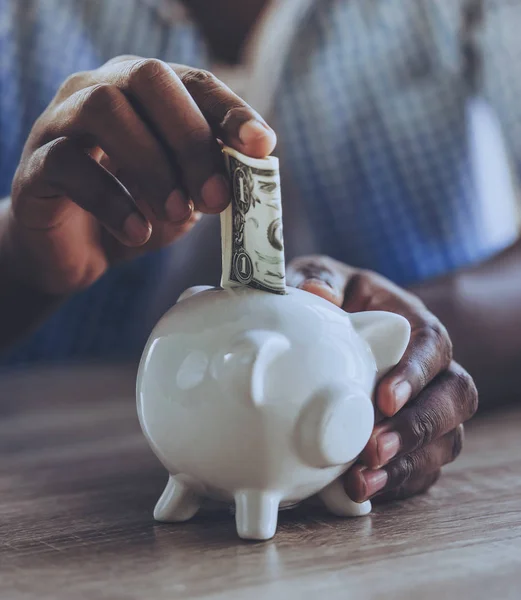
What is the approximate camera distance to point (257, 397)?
1.75 ft

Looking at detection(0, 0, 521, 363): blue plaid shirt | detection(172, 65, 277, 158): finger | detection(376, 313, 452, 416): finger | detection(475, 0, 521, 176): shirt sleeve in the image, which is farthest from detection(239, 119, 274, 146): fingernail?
detection(475, 0, 521, 176): shirt sleeve

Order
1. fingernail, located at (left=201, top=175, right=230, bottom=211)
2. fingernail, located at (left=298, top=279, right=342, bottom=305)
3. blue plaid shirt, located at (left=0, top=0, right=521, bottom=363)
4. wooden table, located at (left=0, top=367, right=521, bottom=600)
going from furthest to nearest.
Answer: blue plaid shirt, located at (left=0, top=0, right=521, bottom=363), fingernail, located at (left=298, top=279, right=342, bottom=305), fingernail, located at (left=201, top=175, right=230, bottom=211), wooden table, located at (left=0, top=367, right=521, bottom=600)

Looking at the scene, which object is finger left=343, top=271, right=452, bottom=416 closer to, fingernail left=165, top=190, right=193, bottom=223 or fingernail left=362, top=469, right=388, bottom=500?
fingernail left=362, top=469, right=388, bottom=500

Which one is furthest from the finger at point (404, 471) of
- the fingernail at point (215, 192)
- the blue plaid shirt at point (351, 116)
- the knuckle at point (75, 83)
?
the blue plaid shirt at point (351, 116)

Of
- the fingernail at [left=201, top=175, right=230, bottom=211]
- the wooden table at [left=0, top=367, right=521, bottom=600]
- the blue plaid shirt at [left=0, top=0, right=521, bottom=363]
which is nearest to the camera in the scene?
the wooden table at [left=0, top=367, right=521, bottom=600]

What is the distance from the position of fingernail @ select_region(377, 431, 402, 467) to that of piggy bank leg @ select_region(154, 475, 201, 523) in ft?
0.49

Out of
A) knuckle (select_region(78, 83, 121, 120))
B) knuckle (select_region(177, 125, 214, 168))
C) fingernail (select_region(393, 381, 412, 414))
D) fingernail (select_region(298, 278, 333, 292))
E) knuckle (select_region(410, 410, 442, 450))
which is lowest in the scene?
knuckle (select_region(410, 410, 442, 450))

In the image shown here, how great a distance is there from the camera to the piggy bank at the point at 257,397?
54 centimetres

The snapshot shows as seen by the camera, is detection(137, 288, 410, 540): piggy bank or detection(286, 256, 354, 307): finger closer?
detection(137, 288, 410, 540): piggy bank

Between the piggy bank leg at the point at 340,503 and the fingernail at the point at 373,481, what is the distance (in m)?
0.02

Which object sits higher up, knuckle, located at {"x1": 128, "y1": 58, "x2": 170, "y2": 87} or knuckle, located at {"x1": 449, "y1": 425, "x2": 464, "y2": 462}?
knuckle, located at {"x1": 128, "y1": 58, "x2": 170, "y2": 87}

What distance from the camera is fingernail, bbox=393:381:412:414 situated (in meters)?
0.60

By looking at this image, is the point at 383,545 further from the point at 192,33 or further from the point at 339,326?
the point at 192,33

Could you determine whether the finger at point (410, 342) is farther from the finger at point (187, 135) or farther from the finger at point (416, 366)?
the finger at point (187, 135)
